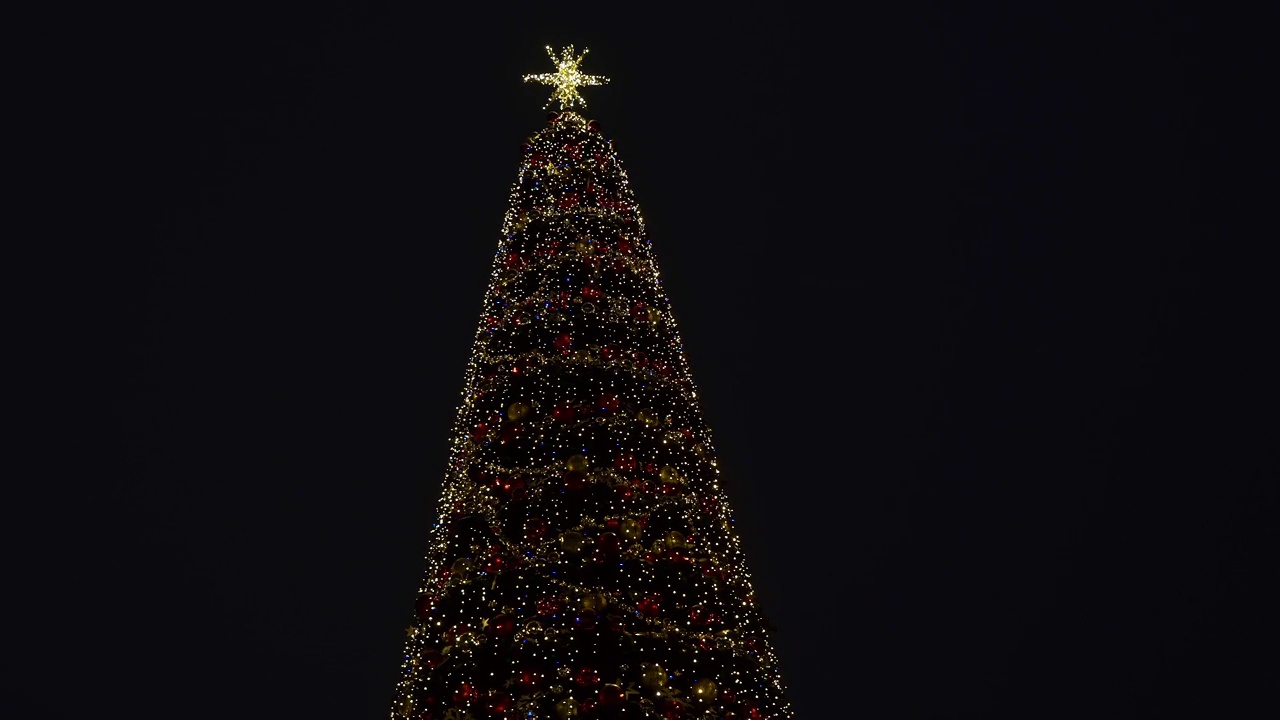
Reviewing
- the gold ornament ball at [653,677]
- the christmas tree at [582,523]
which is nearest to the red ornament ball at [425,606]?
the christmas tree at [582,523]

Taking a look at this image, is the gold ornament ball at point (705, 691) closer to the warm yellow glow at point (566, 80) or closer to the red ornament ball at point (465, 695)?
the red ornament ball at point (465, 695)

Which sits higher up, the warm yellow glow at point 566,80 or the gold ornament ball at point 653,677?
the warm yellow glow at point 566,80

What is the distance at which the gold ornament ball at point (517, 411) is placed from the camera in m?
4.77

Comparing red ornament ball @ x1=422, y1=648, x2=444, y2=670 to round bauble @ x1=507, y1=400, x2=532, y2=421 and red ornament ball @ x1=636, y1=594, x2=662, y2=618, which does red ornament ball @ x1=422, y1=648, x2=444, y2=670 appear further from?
Result: round bauble @ x1=507, y1=400, x2=532, y2=421

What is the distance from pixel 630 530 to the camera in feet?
14.6

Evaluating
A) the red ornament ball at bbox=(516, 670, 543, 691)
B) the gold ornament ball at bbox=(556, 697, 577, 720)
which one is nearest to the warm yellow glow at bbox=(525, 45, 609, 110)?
the red ornament ball at bbox=(516, 670, 543, 691)

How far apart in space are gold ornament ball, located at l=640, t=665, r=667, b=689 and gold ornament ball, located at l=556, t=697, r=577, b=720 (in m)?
0.29

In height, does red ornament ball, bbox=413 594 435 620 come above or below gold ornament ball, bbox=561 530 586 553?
below

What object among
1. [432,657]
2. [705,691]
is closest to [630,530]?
[705,691]

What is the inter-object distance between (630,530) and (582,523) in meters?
0.21

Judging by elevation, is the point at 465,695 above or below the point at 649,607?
below

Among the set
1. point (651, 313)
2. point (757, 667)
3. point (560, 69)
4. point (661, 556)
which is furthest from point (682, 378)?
point (560, 69)

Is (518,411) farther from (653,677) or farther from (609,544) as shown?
(653,677)

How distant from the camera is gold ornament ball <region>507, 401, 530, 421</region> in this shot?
477cm
